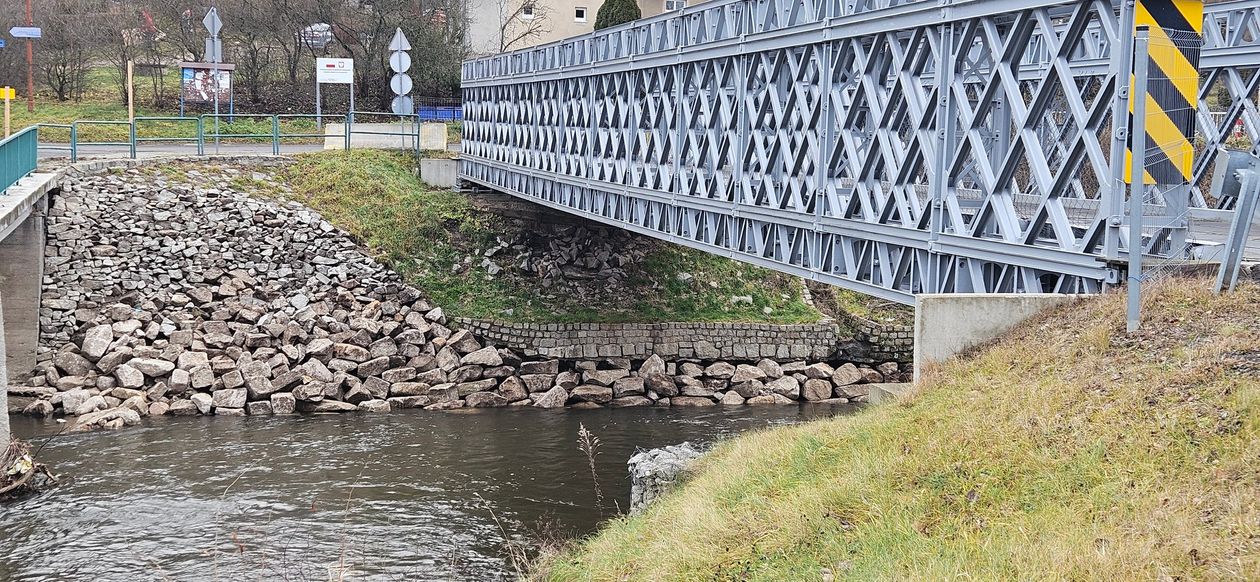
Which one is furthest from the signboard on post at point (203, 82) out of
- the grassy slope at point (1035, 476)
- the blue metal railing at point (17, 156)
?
the grassy slope at point (1035, 476)

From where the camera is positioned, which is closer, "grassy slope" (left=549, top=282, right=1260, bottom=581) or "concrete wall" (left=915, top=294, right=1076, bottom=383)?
"grassy slope" (left=549, top=282, right=1260, bottom=581)

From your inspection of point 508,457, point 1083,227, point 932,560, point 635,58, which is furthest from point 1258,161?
point 508,457

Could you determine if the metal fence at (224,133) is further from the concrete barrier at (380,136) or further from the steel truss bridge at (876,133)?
the steel truss bridge at (876,133)

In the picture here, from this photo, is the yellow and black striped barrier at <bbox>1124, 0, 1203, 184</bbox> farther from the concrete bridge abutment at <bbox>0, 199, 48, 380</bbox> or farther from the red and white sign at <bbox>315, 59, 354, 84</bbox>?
the red and white sign at <bbox>315, 59, 354, 84</bbox>

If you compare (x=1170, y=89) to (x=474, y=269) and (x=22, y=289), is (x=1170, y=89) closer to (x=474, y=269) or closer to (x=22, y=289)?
(x=474, y=269)

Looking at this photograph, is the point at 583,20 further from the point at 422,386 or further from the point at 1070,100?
the point at 1070,100

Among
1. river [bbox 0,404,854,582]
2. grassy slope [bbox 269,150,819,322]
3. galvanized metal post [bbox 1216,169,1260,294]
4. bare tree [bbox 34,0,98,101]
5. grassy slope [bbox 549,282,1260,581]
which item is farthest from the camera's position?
bare tree [bbox 34,0,98,101]

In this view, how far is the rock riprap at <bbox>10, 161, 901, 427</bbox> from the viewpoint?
22.4 meters

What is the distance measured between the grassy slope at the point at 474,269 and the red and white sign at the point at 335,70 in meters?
4.92

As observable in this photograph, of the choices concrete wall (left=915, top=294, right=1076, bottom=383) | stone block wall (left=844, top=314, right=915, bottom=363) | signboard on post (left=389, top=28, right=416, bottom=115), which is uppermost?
signboard on post (left=389, top=28, right=416, bottom=115)

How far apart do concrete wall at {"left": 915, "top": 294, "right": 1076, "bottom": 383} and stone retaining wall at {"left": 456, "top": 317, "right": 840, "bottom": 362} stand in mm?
16024

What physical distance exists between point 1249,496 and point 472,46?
1740 inches

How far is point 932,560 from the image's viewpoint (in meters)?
7.03

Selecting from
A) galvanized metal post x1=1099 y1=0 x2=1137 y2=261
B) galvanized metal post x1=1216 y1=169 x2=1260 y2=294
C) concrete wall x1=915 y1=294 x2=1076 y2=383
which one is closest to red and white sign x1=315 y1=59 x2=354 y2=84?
concrete wall x1=915 y1=294 x2=1076 y2=383
